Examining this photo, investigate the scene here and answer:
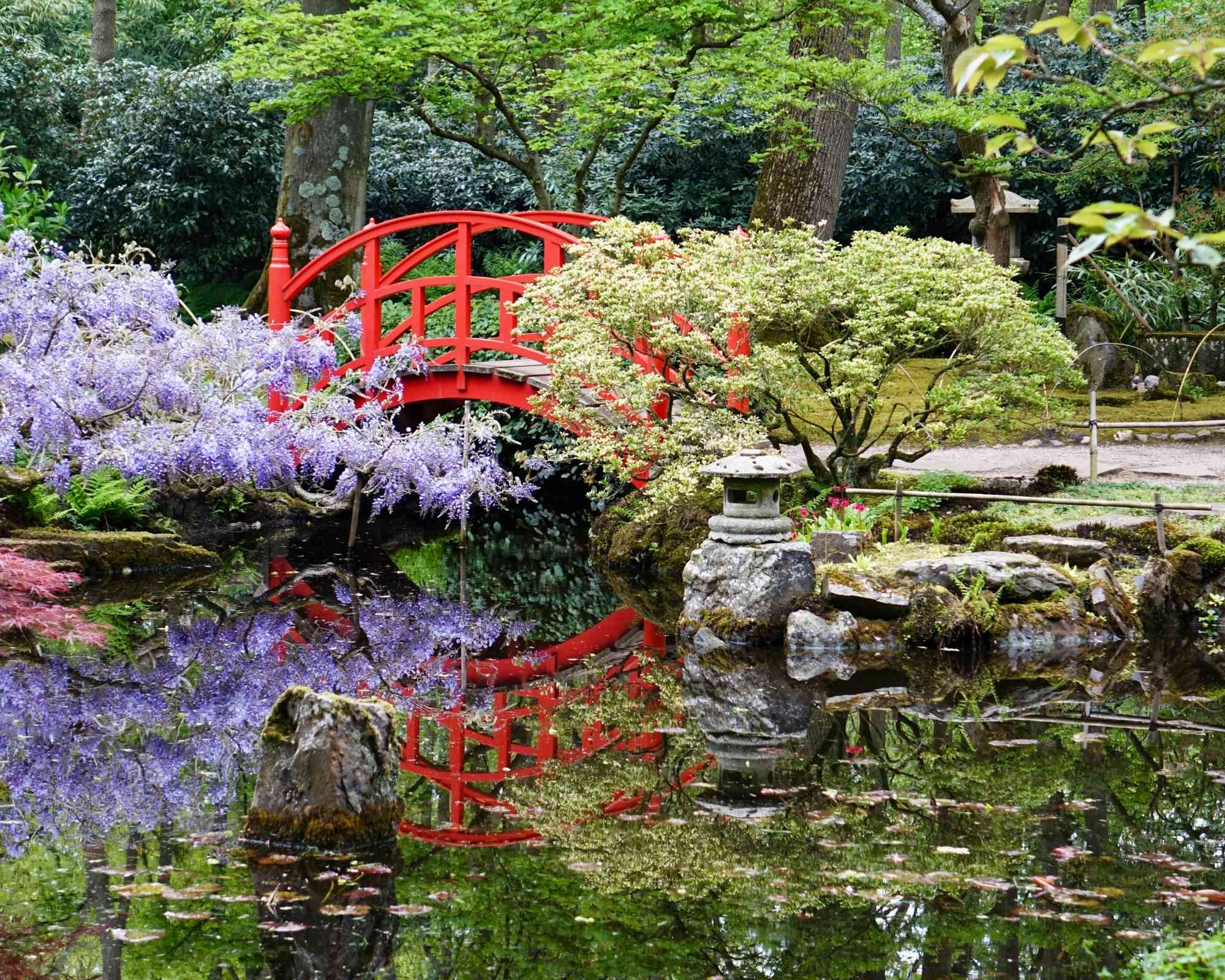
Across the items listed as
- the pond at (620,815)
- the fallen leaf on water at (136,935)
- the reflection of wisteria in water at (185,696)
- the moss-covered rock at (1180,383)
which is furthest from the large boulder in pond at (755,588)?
the moss-covered rock at (1180,383)

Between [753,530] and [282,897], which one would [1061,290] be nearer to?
[753,530]

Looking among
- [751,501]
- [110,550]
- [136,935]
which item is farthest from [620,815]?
[110,550]

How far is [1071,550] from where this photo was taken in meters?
9.21

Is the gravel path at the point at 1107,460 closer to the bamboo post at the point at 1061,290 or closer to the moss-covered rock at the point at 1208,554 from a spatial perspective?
the moss-covered rock at the point at 1208,554

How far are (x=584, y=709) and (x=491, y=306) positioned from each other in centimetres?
945

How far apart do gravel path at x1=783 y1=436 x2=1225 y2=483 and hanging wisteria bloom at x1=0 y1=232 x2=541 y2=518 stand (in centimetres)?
326

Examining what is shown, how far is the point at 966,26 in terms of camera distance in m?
11.9

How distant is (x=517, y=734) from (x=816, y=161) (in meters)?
8.77

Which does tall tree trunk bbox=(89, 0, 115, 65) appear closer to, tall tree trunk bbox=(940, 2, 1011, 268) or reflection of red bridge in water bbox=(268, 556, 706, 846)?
tall tree trunk bbox=(940, 2, 1011, 268)

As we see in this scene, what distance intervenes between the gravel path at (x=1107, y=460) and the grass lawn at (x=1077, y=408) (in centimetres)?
28

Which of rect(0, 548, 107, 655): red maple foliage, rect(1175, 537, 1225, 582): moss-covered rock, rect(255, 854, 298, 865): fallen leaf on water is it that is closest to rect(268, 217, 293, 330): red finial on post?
rect(0, 548, 107, 655): red maple foliage

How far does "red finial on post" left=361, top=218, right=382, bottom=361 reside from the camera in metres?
13.0

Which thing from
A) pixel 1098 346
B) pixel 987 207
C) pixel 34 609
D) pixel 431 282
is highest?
pixel 987 207

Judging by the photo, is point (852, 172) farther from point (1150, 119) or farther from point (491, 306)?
point (491, 306)
